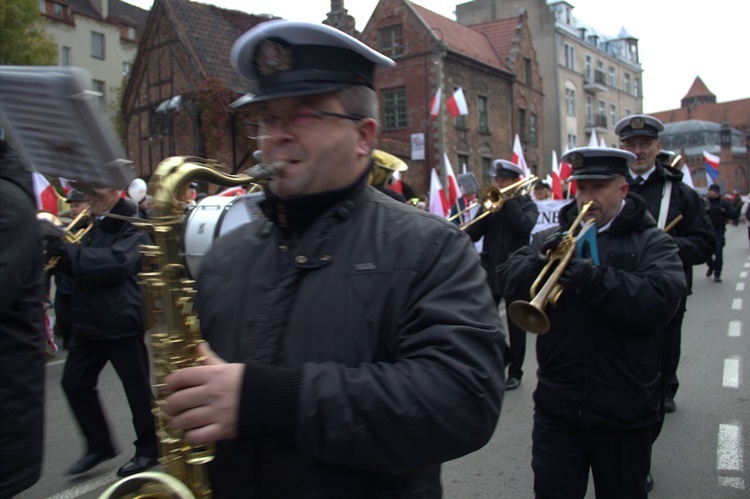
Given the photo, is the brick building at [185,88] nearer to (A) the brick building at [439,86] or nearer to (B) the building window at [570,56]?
(A) the brick building at [439,86]

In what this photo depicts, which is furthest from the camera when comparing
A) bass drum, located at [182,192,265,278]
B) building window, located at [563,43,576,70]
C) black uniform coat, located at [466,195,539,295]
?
building window, located at [563,43,576,70]

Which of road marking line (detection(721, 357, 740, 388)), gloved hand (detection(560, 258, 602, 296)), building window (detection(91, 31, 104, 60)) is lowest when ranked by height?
road marking line (detection(721, 357, 740, 388))

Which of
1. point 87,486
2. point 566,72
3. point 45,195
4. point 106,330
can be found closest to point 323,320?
point 106,330

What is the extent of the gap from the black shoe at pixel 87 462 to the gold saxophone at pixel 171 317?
3490 millimetres

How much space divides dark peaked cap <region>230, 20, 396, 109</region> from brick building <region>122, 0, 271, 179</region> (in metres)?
21.0

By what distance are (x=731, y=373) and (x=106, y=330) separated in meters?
5.94

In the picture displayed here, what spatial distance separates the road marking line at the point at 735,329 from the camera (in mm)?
8773

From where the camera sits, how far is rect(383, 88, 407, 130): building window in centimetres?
2996

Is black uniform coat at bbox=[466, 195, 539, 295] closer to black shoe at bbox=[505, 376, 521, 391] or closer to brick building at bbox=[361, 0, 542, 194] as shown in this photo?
black shoe at bbox=[505, 376, 521, 391]

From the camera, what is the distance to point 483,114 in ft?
108

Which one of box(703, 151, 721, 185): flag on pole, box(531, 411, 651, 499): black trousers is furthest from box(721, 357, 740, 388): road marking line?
box(703, 151, 721, 185): flag on pole

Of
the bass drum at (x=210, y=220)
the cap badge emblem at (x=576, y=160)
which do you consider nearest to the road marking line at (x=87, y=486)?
the bass drum at (x=210, y=220)

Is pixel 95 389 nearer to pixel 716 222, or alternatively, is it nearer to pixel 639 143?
pixel 639 143

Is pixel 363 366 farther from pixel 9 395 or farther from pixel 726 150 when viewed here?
pixel 726 150
